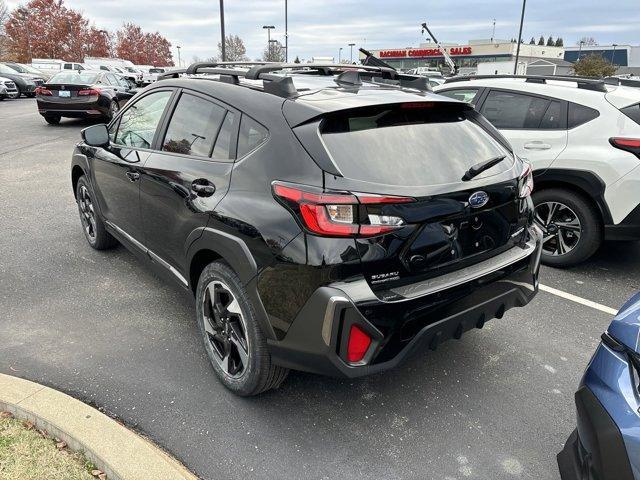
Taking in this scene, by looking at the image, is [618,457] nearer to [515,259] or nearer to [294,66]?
[515,259]

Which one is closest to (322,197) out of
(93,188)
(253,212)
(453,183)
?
(253,212)

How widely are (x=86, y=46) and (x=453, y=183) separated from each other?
229 ft

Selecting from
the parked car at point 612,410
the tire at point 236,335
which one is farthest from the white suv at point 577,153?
the tire at point 236,335

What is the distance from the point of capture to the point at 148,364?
3174mm

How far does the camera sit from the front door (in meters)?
3.61

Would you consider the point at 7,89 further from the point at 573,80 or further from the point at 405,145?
the point at 405,145

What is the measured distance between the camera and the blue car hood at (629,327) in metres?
1.71

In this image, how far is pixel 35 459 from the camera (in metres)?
2.29

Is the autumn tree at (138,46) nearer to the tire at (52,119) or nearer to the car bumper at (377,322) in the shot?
the tire at (52,119)

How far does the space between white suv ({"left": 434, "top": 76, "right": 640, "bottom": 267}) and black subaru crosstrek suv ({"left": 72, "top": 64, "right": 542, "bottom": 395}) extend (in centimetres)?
179

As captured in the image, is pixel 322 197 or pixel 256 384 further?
pixel 256 384

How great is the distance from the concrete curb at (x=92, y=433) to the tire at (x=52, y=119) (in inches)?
524

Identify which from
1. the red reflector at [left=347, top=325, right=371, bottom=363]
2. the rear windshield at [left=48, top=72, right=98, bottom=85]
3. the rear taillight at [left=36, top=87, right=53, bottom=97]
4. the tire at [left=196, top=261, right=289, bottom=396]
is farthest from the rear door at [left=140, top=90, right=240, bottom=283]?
the rear taillight at [left=36, top=87, right=53, bottom=97]

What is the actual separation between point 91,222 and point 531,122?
4466 millimetres
